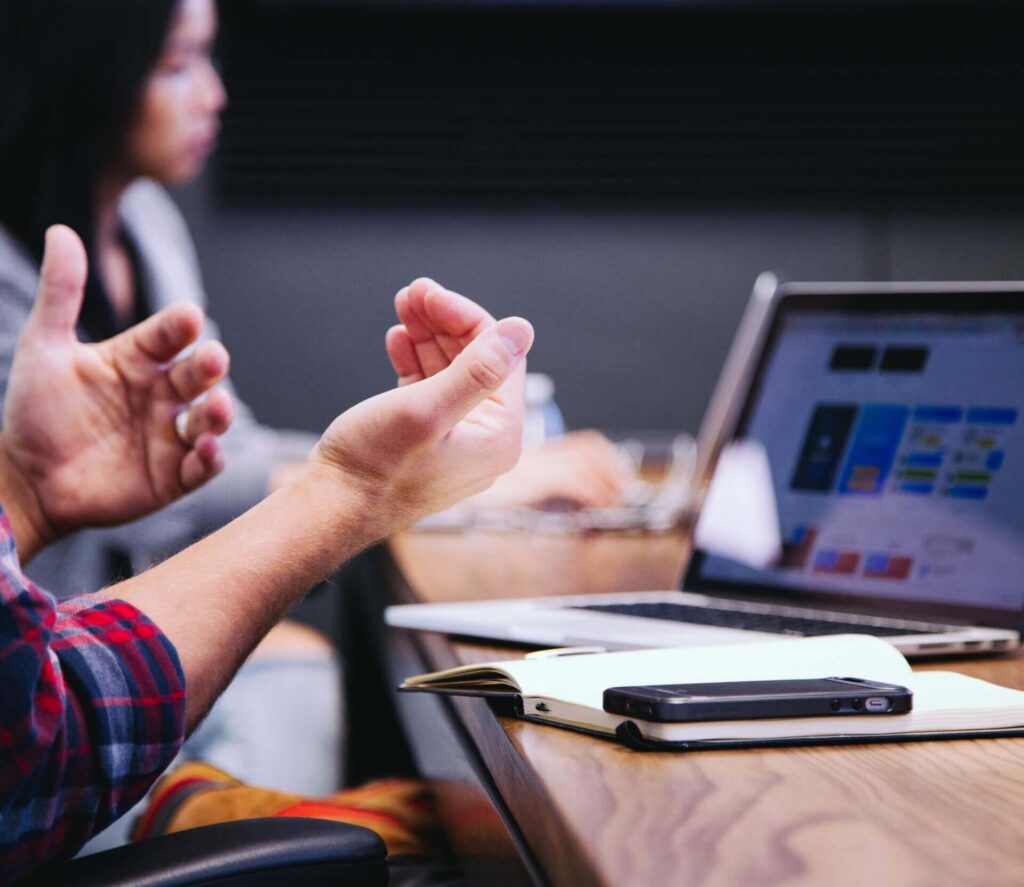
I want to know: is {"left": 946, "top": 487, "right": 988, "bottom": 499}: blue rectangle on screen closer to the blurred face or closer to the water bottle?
the water bottle

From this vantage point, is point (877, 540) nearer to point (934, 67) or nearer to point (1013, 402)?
point (1013, 402)

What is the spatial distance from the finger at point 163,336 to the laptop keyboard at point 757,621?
46 cm

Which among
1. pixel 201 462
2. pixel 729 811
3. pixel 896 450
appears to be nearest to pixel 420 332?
pixel 201 462

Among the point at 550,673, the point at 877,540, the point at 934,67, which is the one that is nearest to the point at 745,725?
the point at 550,673

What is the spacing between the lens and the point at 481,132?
10.7 feet

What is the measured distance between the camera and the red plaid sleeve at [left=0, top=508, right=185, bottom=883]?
0.62 m

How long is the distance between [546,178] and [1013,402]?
94.9 inches

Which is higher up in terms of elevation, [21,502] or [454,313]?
[454,313]

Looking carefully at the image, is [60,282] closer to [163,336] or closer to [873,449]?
[163,336]

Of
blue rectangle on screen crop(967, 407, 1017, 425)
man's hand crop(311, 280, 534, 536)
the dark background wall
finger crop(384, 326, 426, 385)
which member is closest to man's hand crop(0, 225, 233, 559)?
finger crop(384, 326, 426, 385)

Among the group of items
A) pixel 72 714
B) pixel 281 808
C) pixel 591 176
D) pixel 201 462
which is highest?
pixel 591 176

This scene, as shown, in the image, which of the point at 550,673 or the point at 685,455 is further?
the point at 685,455

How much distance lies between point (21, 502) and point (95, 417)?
11 cm

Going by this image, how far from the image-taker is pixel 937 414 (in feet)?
3.49
